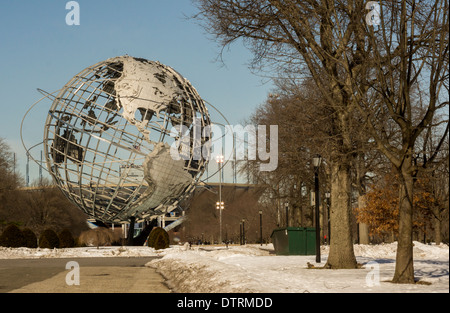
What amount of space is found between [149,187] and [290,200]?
1094cm

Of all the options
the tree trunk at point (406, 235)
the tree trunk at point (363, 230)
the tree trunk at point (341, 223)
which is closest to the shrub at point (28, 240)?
the tree trunk at point (363, 230)

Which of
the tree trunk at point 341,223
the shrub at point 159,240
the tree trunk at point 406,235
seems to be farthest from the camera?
the shrub at point 159,240

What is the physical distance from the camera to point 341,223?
17172 millimetres

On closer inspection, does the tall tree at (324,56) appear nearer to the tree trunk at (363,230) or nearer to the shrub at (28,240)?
the tree trunk at (363,230)

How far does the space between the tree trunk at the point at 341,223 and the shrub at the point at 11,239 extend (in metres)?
29.3

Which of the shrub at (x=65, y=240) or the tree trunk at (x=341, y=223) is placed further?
the shrub at (x=65, y=240)

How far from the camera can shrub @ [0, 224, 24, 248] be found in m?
41.0

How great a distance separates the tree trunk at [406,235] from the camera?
11945mm

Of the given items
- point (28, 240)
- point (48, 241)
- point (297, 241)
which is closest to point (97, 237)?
point (28, 240)

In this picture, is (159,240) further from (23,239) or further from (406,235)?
(406,235)
